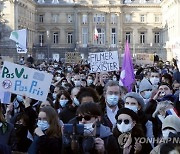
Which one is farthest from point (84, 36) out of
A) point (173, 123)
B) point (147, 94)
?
point (173, 123)

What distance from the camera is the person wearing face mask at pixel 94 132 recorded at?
528cm

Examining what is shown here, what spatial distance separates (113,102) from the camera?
796cm

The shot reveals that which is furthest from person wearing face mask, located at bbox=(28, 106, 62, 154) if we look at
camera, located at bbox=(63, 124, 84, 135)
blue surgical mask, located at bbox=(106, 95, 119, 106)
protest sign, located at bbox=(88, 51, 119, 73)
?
protest sign, located at bbox=(88, 51, 119, 73)

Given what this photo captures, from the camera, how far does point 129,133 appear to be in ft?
20.5

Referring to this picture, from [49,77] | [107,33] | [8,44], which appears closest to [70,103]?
[49,77]

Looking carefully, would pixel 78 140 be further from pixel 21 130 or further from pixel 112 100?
pixel 112 100

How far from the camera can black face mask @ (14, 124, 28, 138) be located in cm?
729

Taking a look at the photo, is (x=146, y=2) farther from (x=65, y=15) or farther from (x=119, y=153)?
(x=119, y=153)

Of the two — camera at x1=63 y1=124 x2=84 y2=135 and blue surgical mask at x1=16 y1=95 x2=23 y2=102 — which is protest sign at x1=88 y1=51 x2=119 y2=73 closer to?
blue surgical mask at x1=16 y1=95 x2=23 y2=102

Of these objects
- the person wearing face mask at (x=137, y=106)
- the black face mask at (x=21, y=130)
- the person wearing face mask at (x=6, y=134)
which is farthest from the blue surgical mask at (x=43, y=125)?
the person wearing face mask at (x=137, y=106)

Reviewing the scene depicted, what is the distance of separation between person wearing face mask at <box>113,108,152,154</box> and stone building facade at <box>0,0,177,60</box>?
6520 cm

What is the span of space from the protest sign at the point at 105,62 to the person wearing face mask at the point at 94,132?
30.4 feet

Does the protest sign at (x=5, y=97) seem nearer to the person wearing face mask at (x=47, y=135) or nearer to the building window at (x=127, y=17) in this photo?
the person wearing face mask at (x=47, y=135)

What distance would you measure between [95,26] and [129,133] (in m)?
68.4
